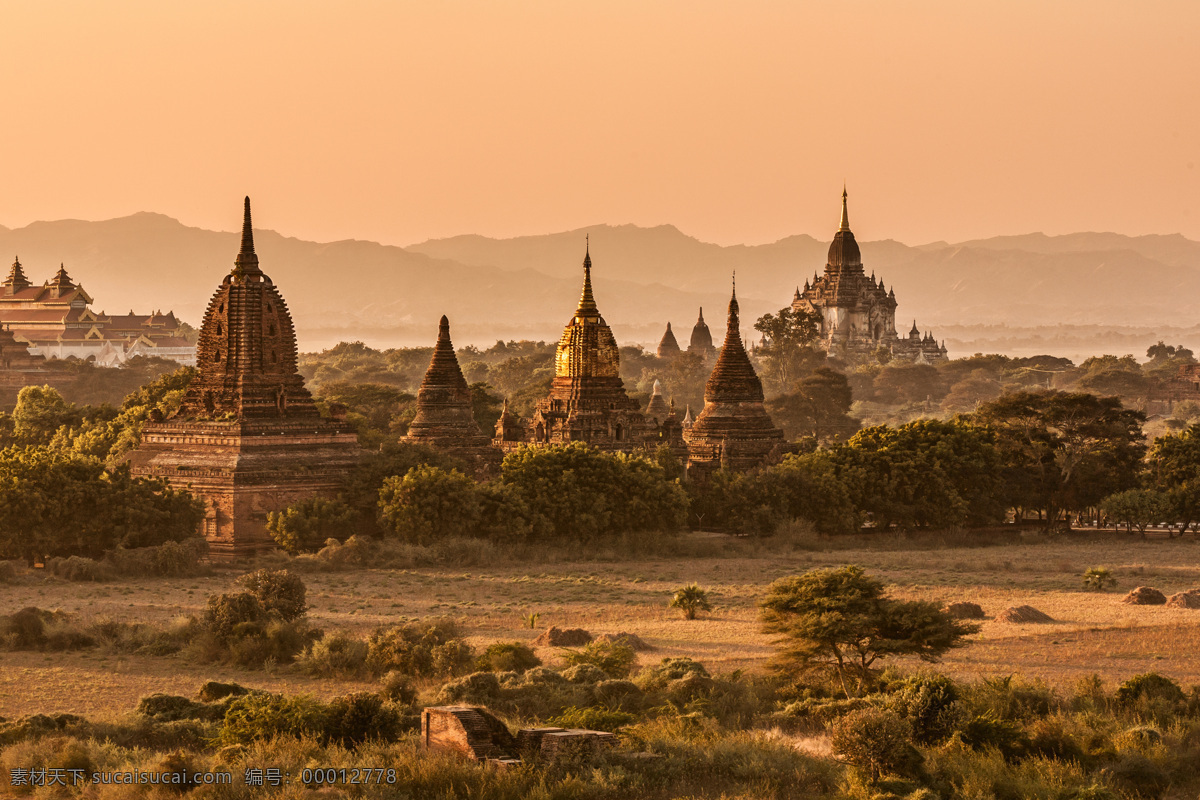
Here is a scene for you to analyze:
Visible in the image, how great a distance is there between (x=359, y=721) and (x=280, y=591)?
1277cm

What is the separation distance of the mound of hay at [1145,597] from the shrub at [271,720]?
24.7 m

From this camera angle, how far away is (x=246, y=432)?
5431cm

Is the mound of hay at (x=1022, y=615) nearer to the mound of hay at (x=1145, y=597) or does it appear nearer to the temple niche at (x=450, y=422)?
the mound of hay at (x=1145, y=597)

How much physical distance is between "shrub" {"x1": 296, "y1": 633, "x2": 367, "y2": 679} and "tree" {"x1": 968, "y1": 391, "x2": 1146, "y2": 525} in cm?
3424

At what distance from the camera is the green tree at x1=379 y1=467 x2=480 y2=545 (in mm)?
52188

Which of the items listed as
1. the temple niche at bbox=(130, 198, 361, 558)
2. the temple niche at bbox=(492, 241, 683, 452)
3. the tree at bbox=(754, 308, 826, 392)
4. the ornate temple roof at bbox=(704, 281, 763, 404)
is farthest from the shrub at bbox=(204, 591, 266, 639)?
the tree at bbox=(754, 308, 826, 392)

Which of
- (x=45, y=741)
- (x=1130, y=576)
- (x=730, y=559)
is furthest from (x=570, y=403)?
(x=45, y=741)

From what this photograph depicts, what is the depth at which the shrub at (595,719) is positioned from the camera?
89.2 feet

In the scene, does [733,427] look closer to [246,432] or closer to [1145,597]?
[246,432]

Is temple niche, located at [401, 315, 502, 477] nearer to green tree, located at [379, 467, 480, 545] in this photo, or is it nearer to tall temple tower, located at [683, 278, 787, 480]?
tall temple tower, located at [683, 278, 787, 480]

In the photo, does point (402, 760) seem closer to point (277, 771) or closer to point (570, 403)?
point (277, 771)

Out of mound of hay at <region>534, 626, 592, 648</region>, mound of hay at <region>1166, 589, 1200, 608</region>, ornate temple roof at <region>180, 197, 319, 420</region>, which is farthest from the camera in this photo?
ornate temple roof at <region>180, 197, 319, 420</region>

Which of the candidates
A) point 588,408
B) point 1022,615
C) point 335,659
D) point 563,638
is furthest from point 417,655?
point 588,408

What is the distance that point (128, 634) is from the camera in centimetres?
3612
